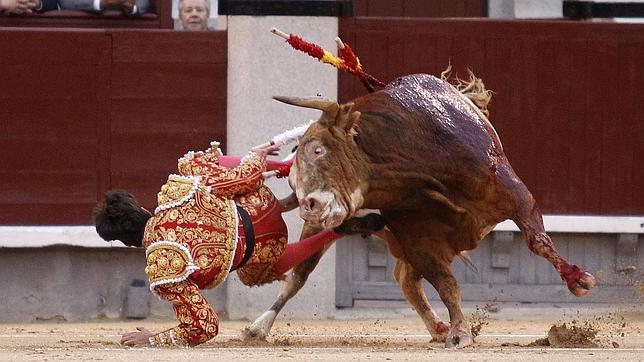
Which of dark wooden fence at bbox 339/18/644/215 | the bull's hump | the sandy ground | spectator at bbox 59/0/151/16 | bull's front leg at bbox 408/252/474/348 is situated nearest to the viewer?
the sandy ground

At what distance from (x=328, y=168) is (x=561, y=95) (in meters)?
3.99

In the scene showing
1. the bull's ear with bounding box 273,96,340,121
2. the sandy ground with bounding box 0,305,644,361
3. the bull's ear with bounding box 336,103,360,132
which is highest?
the bull's ear with bounding box 273,96,340,121

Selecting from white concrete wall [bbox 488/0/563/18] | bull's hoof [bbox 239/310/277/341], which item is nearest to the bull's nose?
bull's hoof [bbox 239/310/277/341]

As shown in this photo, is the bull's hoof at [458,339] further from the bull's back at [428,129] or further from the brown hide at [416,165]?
the bull's back at [428,129]

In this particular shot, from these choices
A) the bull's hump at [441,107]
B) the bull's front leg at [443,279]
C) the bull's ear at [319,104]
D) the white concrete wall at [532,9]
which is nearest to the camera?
the bull's ear at [319,104]

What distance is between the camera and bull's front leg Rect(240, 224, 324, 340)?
9.13m

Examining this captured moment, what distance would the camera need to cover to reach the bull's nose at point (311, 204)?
Result: 7.95 meters

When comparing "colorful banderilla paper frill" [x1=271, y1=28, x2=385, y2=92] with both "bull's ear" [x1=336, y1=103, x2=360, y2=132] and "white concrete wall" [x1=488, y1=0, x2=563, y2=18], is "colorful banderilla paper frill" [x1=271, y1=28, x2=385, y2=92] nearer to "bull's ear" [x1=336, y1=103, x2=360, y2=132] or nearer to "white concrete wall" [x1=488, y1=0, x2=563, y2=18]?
"bull's ear" [x1=336, y1=103, x2=360, y2=132]

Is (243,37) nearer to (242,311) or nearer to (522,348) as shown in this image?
(242,311)

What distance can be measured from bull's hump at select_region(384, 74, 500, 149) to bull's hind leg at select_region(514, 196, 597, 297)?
0.35 metres

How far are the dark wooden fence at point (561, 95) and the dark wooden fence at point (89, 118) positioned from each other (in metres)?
1.35

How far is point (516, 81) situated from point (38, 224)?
9.89 feet

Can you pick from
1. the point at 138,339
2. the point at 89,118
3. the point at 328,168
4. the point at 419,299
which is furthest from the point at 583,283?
the point at 89,118

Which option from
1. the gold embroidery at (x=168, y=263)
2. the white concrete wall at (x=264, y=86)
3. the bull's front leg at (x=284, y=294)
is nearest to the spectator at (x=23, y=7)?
the white concrete wall at (x=264, y=86)
